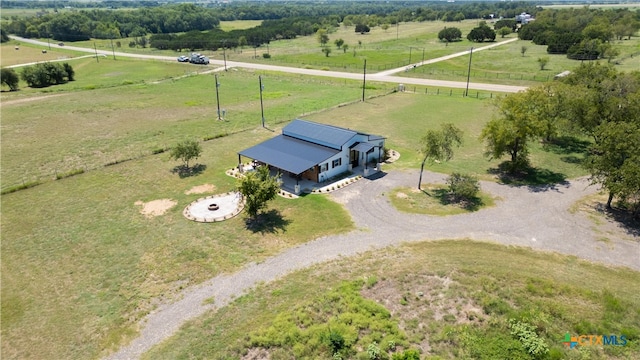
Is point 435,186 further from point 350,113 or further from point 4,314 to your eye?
point 4,314

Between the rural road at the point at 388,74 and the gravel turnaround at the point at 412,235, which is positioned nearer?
the gravel turnaround at the point at 412,235

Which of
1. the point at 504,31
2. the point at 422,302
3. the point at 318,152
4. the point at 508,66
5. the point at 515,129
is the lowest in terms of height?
the point at 422,302

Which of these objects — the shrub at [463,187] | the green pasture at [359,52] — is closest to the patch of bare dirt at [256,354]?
the shrub at [463,187]

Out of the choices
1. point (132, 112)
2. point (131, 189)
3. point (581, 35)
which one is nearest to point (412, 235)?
point (131, 189)

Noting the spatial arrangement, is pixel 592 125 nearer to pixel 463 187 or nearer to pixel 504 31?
pixel 463 187

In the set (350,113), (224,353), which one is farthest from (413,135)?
(224,353)

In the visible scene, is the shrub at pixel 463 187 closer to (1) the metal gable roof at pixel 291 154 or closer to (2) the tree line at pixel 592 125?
(2) the tree line at pixel 592 125
